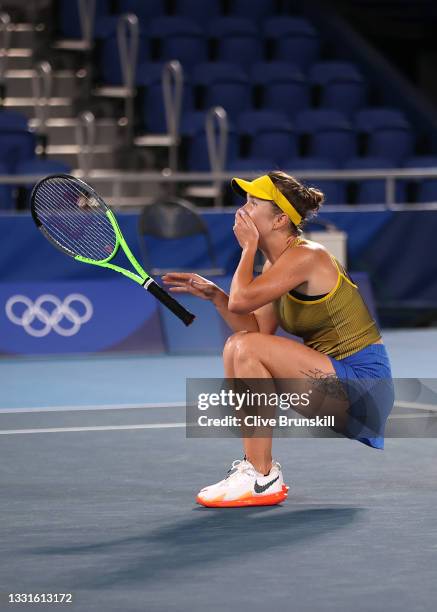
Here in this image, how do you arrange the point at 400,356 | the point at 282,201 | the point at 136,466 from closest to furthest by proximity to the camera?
the point at 282,201
the point at 136,466
the point at 400,356

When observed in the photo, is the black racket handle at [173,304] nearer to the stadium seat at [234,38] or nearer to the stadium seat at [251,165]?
the stadium seat at [251,165]

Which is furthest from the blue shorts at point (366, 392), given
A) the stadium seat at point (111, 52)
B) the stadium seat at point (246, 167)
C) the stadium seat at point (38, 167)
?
the stadium seat at point (111, 52)

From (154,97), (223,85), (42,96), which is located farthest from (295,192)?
(223,85)

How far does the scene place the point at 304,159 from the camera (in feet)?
46.6

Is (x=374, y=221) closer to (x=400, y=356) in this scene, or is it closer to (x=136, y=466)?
(x=400, y=356)

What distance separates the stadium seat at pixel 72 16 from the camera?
51.6 feet

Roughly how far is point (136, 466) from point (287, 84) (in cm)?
985

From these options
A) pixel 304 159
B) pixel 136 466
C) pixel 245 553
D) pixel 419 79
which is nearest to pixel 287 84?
pixel 304 159

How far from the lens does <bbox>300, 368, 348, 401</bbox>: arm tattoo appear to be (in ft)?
17.9

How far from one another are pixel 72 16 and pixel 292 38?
98.8 inches

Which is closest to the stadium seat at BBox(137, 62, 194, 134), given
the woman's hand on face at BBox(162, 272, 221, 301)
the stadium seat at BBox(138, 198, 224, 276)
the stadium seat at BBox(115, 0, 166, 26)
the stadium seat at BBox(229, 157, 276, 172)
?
the stadium seat at BBox(115, 0, 166, 26)

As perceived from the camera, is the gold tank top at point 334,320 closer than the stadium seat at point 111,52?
Yes

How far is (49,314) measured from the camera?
424 inches

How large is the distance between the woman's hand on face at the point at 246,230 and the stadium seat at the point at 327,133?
9.67 m
